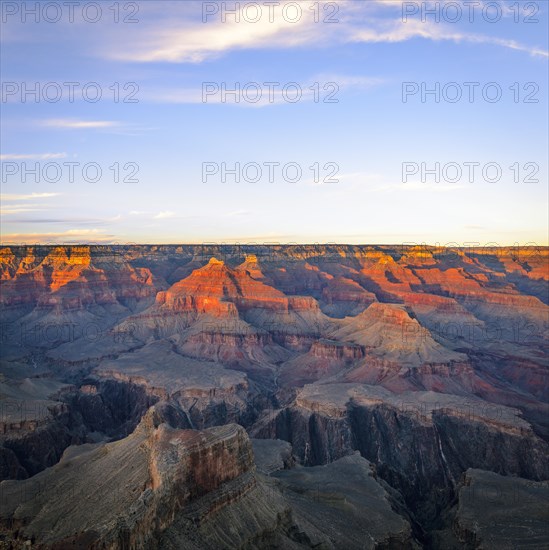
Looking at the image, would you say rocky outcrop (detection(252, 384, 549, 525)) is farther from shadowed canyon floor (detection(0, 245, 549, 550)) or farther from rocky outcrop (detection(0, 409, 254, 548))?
rocky outcrop (detection(0, 409, 254, 548))

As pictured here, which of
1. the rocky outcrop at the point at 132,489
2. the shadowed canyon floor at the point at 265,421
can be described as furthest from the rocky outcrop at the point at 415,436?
the rocky outcrop at the point at 132,489

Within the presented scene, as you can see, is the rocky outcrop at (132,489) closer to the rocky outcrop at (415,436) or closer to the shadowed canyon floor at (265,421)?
the shadowed canyon floor at (265,421)

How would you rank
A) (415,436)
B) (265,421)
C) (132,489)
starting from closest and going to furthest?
1. (132,489)
2. (415,436)
3. (265,421)

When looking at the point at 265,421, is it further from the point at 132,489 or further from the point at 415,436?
the point at 132,489

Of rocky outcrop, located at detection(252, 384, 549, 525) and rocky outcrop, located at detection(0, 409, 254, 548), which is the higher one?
rocky outcrop, located at detection(0, 409, 254, 548)

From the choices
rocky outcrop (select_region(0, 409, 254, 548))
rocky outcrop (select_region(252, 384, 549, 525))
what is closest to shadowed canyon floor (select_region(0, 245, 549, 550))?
rocky outcrop (select_region(0, 409, 254, 548))

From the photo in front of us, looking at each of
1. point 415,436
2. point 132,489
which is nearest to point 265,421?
point 415,436

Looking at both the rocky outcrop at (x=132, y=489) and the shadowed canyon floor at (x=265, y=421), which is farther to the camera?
the shadowed canyon floor at (x=265, y=421)

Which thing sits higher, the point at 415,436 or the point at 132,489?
the point at 132,489
